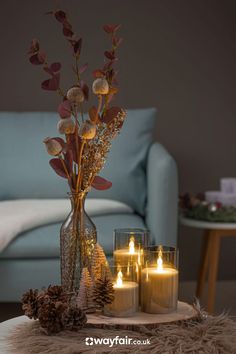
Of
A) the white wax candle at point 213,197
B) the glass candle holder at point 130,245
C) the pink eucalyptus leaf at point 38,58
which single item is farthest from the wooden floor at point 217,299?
the pink eucalyptus leaf at point 38,58

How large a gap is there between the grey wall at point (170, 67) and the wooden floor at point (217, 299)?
0.07 metres

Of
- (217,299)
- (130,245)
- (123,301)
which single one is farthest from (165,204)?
(123,301)

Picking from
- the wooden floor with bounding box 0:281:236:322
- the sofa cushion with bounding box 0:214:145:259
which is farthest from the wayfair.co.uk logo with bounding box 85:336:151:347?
the wooden floor with bounding box 0:281:236:322

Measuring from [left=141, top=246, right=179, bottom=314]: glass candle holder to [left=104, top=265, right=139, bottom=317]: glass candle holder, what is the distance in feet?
0.09

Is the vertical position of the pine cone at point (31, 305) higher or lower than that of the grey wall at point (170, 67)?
lower

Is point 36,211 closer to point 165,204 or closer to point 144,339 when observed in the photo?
point 165,204

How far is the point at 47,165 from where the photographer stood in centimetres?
300

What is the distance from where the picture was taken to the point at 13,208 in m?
2.72

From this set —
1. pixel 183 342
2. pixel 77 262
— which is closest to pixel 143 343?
pixel 183 342

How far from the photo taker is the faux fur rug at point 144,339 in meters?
1.34

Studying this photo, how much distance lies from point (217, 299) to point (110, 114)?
1878mm

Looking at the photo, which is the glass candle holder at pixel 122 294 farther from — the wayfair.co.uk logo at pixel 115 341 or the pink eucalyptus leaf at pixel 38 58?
the pink eucalyptus leaf at pixel 38 58

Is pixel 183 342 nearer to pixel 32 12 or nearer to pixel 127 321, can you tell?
pixel 127 321

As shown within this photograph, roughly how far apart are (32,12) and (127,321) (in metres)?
2.29
